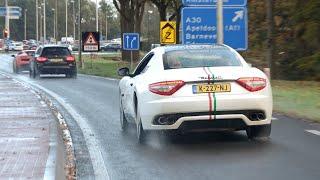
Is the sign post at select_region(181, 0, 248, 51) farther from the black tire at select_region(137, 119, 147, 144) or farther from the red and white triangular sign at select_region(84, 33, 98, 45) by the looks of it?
→ the red and white triangular sign at select_region(84, 33, 98, 45)

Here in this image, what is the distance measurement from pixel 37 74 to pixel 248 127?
26561 millimetres

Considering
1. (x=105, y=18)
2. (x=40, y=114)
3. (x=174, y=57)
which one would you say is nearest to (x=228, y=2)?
(x=40, y=114)

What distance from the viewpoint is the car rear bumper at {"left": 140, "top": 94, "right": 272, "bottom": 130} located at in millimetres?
10133

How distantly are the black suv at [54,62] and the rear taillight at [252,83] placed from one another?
25.7m

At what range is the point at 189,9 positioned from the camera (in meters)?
23.4

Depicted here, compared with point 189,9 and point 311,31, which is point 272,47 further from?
point 189,9

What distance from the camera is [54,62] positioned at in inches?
1405

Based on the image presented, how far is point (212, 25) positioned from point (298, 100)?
5.78 m

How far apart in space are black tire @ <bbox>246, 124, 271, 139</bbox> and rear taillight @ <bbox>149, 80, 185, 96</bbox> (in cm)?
147

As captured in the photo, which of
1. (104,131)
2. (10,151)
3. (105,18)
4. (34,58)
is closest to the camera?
(10,151)

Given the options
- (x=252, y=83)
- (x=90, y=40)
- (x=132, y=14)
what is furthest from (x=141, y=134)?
(x=132, y=14)

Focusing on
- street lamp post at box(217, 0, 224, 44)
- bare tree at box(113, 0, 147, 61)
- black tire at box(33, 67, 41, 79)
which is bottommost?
black tire at box(33, 67, 41, 79)

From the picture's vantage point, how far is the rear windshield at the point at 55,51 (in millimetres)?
35875

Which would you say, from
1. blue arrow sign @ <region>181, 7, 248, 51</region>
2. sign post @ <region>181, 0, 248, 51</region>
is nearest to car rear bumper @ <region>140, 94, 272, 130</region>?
sign post @ <region>181, 0, 248, 51</region>
